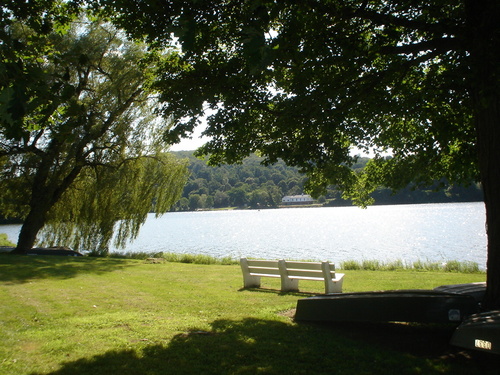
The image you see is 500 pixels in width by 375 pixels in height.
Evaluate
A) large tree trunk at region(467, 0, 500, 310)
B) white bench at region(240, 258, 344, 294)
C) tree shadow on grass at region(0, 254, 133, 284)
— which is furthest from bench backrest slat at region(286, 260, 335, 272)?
tree shadow on grass at region(0, 254, 133, 284)

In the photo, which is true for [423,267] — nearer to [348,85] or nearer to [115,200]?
[348,85]

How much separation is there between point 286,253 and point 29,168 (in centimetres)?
1531

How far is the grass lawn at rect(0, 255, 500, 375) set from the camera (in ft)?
15.3

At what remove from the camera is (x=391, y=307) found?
5.79 meters

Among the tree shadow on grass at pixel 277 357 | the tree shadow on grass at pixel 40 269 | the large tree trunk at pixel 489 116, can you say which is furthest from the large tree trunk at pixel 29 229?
the large tree trunk at pixel 489 116

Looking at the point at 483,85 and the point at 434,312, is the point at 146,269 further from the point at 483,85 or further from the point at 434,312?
the point at 483,85

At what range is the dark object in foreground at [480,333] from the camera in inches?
172

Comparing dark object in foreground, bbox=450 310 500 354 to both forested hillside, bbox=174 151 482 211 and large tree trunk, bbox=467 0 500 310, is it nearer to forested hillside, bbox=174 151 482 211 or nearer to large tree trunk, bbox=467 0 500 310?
large tree trunk, bbox=467 0 500 310

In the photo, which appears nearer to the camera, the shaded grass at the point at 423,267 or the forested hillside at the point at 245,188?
the shaded grass at the point at 423,267

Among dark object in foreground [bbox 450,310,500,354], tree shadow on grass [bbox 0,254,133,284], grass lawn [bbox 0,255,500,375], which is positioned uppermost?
dark object in foreground [bbox 450,310,500,354]

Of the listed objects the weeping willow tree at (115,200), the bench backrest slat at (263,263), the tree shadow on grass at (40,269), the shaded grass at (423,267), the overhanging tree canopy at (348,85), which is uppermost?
the overhanging tree canopy at (348,85)

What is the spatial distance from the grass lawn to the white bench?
49 centimetres

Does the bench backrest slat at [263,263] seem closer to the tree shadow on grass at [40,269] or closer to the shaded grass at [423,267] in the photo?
the tree shadow on grass at [40,269]

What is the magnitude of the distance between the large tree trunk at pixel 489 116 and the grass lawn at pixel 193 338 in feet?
3.45
